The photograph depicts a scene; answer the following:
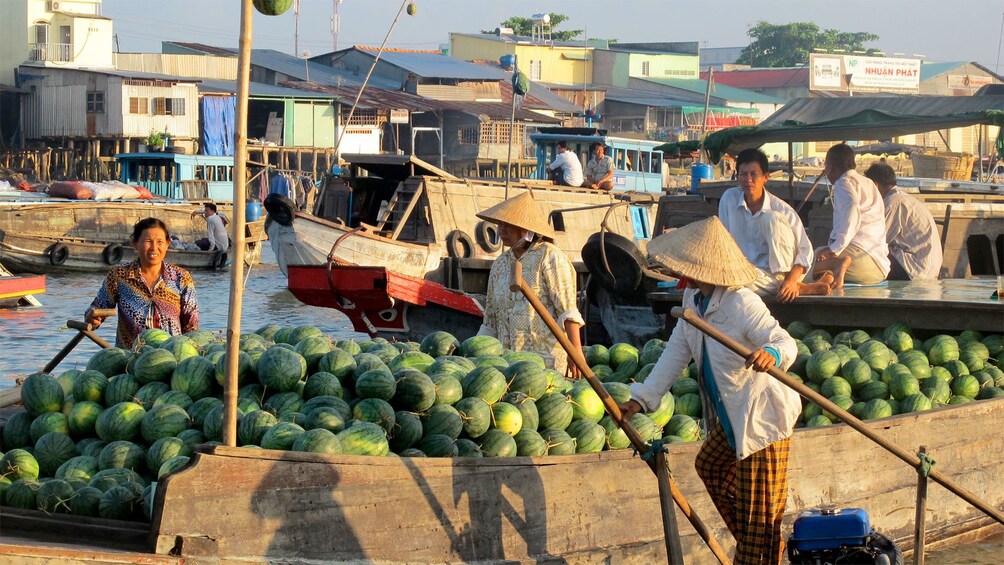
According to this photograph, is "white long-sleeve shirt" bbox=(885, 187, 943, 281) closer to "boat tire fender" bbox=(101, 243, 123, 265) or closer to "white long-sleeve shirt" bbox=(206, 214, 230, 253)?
"white long-sleeve shirt" bbox=(206, 214, 230, 253)

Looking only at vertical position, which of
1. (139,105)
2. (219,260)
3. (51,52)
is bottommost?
(219,260)

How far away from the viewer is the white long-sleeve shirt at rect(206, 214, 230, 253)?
2372 cm

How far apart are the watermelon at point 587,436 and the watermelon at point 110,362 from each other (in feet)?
6.30

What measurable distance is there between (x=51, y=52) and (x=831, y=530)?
3834cm

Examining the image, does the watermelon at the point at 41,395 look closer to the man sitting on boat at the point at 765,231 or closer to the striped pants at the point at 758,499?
the striped pants at the point at 758,499

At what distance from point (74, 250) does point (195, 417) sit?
19159mm

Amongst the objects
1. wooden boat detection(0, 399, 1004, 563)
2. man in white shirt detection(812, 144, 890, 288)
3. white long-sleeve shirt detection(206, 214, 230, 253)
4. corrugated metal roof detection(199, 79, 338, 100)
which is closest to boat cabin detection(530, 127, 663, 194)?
white long-sleeve shirt detection(206, 214, 230, 253)

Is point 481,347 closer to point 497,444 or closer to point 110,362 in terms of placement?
point 497,444

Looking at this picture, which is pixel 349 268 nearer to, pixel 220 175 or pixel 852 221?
pixel 852 221

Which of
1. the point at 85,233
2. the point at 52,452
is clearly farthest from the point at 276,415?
the point at 85,233

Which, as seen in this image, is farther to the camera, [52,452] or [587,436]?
[587,436]

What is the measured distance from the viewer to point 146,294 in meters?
6.18

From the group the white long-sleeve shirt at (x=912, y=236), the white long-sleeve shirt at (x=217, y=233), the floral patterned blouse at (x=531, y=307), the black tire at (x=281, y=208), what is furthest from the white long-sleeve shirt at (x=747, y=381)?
the white long-sleeve shirt at (x=217, y=233)

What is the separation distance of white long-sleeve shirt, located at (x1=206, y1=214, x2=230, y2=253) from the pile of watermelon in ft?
61.9
